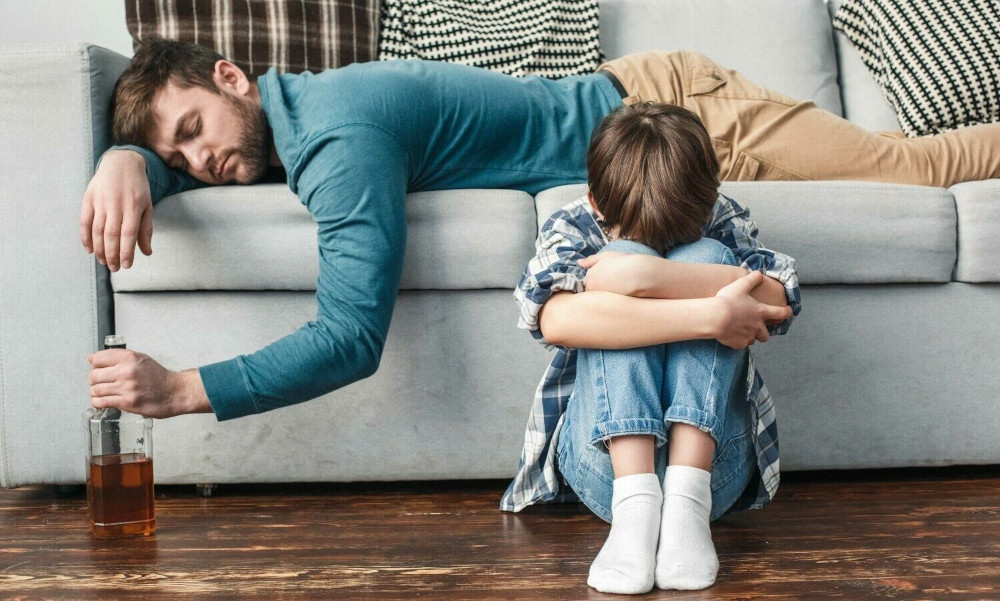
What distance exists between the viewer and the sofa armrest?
137cm

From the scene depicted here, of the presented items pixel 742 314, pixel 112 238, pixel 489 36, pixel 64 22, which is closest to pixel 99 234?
pixel 112 238

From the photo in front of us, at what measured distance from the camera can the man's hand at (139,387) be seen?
115 cm

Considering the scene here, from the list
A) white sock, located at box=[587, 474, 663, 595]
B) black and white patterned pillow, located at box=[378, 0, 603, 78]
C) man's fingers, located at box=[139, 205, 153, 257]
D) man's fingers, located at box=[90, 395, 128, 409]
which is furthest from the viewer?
black and white patterned pillow, located at box=[378, 0, 603, 78]

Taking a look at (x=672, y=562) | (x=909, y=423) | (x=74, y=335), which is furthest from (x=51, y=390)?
(x=909, y=423)

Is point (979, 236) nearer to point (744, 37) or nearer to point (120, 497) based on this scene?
point (744, 37)

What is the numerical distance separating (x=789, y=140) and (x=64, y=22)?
1827mm

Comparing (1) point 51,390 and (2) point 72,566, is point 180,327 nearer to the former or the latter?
(1) point 51,390

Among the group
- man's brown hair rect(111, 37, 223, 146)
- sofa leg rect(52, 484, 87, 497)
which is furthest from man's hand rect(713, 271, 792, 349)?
sofa leg rect(52, 484, 87, 497)

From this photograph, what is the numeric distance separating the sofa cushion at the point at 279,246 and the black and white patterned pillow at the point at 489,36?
2.33 feet

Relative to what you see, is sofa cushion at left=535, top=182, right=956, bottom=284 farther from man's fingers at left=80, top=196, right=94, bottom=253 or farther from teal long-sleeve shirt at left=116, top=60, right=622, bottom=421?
man's fingers at left=80, top=196, right=94, bottom=253

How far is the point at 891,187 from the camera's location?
1.47 metres

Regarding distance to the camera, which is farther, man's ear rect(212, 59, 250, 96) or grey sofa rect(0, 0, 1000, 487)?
man's ear rect(212, 59, 250, 96)

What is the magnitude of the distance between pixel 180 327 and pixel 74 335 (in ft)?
0.52

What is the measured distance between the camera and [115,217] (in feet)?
4.07
